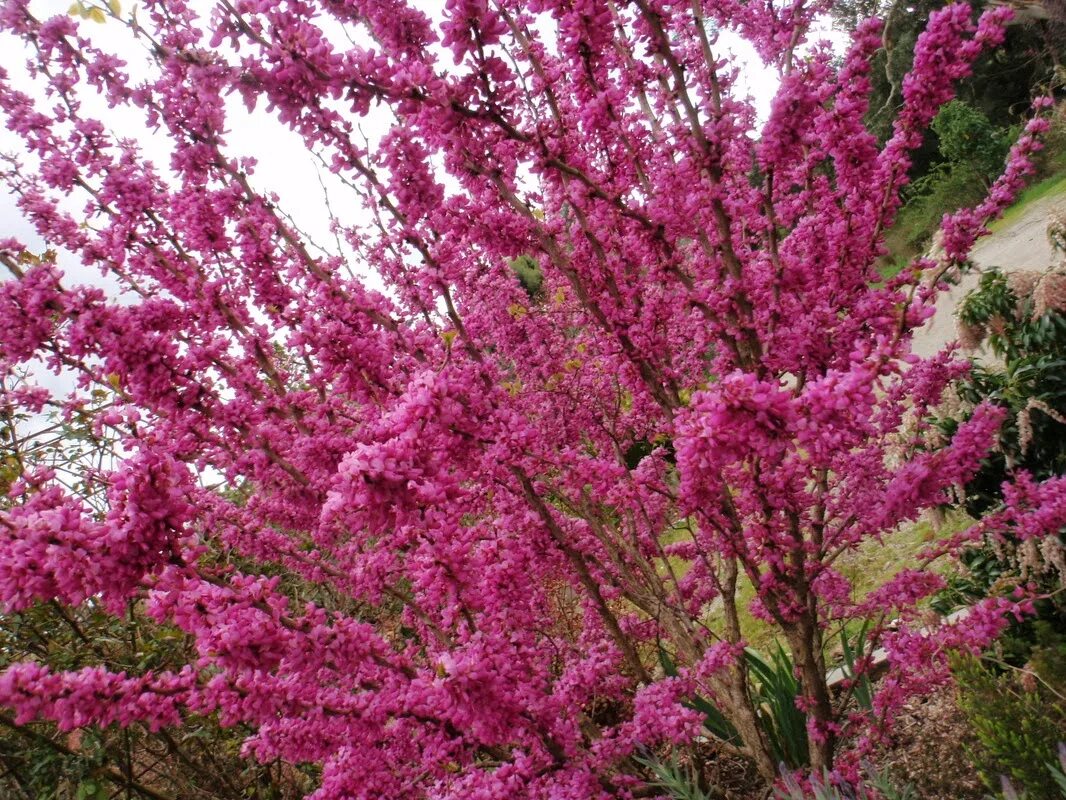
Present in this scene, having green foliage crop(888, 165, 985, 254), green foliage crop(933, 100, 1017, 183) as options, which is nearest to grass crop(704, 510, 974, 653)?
green foliage crop(888, 165, 985, 254)

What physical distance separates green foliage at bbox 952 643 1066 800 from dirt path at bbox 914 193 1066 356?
6.90m

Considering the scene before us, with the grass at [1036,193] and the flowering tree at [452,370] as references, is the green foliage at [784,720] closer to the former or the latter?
the flowering tree at [452,370]

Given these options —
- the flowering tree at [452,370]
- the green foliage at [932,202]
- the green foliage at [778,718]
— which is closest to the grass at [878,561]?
the green foliage at [778,718]

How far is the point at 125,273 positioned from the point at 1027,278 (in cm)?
490

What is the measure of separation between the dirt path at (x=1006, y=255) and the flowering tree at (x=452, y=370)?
22.1 ft

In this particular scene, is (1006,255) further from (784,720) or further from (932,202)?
(784,720)

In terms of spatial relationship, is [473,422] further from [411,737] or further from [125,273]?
[125,273]

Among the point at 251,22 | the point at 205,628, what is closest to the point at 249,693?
the point at 205,628

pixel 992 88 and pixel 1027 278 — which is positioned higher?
pixel 992 88

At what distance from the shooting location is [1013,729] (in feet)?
7.83

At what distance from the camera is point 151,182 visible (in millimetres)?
3061

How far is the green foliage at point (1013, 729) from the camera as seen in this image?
90.1 inches

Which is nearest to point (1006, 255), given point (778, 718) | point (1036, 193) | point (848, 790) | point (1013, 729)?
point (1036, 193)

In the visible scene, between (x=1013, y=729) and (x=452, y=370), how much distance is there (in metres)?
2.36
